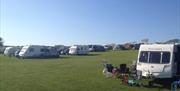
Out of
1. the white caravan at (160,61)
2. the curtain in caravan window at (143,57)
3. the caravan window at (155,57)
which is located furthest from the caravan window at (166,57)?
the curtain in caravan window at (143,57)

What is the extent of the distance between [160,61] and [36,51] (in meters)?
37.8

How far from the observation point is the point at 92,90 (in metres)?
17.3

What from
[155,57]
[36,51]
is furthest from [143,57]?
[36,51]

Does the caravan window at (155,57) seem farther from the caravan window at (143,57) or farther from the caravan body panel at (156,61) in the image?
the caravan window at (143,57)

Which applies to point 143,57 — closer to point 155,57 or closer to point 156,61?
point 155,57

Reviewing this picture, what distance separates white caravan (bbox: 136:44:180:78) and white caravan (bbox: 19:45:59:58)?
117 feet

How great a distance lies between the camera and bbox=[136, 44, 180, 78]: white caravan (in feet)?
61.4

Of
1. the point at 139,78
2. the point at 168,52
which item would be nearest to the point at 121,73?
the point at 139,78

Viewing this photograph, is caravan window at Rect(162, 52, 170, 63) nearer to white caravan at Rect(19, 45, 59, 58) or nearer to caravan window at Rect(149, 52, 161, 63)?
caravan window at Rect(149, 52, 161, 63)

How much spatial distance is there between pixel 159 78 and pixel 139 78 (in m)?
1.30

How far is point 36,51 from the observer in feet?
180

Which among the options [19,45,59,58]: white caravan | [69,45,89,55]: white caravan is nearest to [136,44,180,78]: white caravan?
[19,45,59,58]: white caravan

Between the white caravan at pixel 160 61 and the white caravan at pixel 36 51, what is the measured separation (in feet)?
117

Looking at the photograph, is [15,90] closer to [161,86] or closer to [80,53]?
[161,86]
